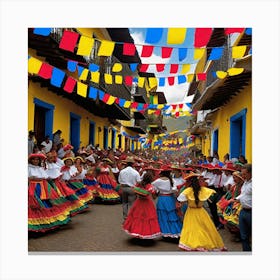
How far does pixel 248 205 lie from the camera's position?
207 inches

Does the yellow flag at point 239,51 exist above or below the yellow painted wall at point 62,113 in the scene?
above

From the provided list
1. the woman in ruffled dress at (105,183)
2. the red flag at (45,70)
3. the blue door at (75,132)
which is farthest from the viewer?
the blue door at (75,132)

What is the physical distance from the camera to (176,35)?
643 cm

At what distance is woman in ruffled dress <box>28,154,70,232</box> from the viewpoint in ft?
21.5

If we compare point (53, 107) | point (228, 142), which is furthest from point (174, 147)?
point (53, 107)

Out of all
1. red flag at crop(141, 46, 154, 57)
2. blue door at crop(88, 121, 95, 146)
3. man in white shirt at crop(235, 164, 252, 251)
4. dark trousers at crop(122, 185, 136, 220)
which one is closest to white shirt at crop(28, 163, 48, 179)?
dark trousers at crop(122, 185, 136, 220)

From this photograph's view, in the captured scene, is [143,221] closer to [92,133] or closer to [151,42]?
[151,42]

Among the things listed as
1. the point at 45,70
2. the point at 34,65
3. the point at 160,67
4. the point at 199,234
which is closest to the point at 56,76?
the point at 45,70

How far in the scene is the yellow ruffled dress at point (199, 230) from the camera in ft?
18.5

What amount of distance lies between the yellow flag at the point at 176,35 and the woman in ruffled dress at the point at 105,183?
5532mm

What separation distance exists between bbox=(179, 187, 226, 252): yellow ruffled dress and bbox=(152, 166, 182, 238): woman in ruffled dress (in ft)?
3.49

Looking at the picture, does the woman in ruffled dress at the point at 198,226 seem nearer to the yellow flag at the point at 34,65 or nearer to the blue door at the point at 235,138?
the yellow flag at the point at 34,65

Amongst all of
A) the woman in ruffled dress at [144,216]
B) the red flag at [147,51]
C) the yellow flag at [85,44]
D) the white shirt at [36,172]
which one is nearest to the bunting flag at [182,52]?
the red flag at [147,51]
